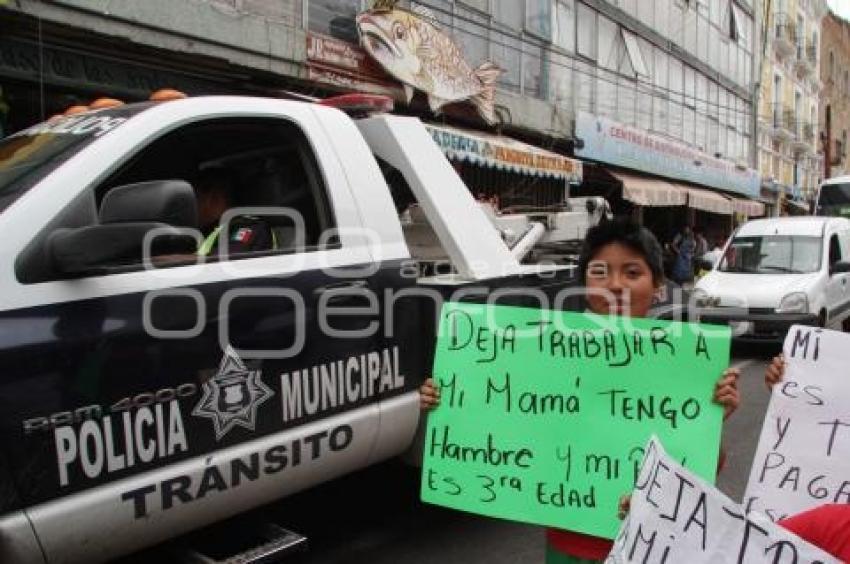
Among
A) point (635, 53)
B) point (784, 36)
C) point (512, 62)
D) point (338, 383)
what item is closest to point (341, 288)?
point (338, 383)

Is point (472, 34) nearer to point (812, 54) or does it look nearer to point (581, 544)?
point (581, 544)

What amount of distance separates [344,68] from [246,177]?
7417mm

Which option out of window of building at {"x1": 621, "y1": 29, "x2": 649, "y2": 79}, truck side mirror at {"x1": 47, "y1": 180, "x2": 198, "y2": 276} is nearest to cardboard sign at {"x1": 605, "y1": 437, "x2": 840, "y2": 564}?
truck side mirror at {"x1": 47, "y1": 180, "x2": 198, "y2": 276}

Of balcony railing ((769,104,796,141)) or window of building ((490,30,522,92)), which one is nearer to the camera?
window of building ((490,30,522,92))

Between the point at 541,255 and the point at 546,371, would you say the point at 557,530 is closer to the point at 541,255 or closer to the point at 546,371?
the point at 546,371

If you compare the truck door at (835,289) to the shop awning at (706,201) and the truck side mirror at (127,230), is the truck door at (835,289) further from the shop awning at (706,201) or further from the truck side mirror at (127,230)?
the shop awning at (706,201)

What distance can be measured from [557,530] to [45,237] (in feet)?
5.81

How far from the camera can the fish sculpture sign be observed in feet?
36.2

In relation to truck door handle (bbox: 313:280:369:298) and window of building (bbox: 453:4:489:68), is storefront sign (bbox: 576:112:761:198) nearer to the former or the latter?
window of building (bbox: 453:4:489:68)

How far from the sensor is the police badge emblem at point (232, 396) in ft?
8.91

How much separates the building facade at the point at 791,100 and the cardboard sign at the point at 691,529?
112 feet

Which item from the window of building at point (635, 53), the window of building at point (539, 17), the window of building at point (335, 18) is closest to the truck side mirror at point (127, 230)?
the window of building at point (335, 18)

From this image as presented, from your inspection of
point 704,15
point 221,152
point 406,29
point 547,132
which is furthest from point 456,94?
point 704,15

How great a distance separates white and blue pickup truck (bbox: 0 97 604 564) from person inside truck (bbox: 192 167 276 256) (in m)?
0.01
